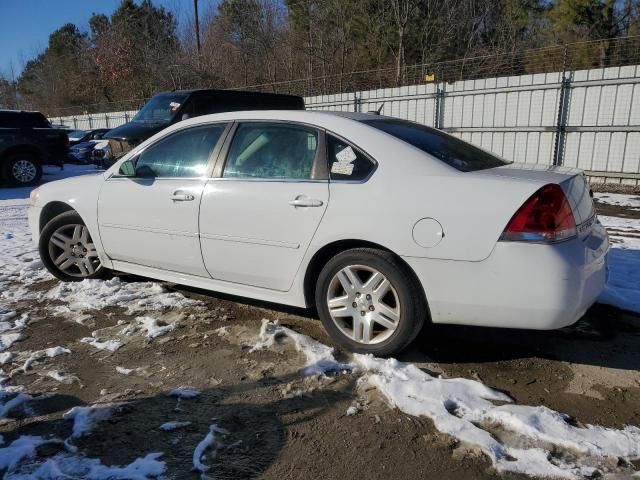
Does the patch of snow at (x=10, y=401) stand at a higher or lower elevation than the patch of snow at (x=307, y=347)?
lower

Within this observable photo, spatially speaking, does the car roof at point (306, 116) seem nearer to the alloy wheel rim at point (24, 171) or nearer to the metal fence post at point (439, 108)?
the metal fence post at point (439, 108)

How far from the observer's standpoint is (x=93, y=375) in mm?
3156

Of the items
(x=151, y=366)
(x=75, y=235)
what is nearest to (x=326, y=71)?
(x=75, y=235)

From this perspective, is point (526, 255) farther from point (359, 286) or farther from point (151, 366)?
point (151, 366)

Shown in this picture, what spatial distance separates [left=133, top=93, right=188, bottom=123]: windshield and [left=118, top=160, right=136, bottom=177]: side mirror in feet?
18.8

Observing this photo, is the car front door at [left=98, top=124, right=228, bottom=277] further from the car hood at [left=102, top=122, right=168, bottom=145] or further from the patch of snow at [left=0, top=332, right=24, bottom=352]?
the car hood at [left=102, top=122, right=168, bottom=145]

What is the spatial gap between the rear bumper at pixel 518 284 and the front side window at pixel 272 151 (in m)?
0.99

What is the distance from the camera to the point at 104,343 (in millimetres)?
3596

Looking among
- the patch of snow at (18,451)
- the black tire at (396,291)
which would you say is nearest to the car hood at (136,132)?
the black tire at (396,291)

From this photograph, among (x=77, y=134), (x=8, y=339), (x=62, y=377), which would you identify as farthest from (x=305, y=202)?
(x=77, y=134)

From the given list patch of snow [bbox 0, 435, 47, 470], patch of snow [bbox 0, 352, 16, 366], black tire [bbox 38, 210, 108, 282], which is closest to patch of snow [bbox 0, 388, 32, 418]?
patch of snow [bbox 0, 435, 47, 470]

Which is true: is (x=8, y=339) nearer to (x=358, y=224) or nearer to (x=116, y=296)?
(x=116, y=296)

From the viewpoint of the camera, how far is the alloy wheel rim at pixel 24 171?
12327mm

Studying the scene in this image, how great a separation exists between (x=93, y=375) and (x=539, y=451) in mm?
2482
